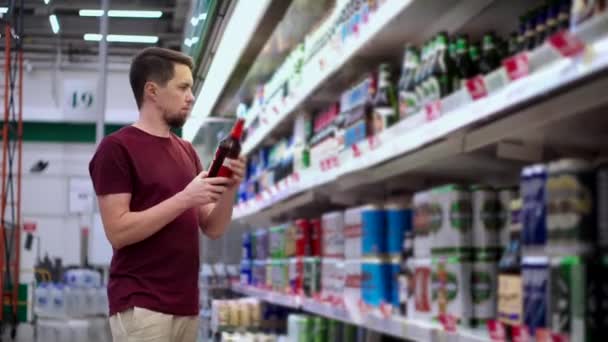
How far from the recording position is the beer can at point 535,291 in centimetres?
173

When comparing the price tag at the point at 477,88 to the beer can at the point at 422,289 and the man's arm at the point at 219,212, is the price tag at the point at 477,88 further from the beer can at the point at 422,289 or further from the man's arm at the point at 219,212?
the man's arm at the point at 219,212

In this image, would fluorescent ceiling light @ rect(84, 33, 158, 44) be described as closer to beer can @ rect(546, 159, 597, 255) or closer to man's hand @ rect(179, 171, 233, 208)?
man's hand @ rect(179, 171, 233, 208)

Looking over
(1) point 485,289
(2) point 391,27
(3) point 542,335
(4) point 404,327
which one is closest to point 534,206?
(3) point 542,335

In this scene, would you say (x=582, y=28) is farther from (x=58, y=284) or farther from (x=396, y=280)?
(x=58, y=284)

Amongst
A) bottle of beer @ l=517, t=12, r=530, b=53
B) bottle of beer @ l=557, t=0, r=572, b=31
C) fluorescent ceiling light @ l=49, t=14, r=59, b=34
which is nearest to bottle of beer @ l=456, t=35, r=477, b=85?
bottle of beer @ l=517, t=12, r=530, b=53

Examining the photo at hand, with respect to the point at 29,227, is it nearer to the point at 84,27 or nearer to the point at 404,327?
the point at 84,27

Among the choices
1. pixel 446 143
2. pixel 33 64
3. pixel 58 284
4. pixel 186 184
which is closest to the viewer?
pixel 446 143

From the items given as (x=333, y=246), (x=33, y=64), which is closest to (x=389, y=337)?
(x=333, y=246)

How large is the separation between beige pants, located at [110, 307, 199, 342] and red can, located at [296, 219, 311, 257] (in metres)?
1.65

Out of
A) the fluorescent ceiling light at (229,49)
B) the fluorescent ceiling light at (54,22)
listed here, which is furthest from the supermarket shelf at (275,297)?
the fluorescent ceiling light at (54,22)

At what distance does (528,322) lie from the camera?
1.79 m

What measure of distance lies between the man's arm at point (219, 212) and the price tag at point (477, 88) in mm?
819

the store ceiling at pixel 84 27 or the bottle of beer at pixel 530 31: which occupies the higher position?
the store ceiling at pixel 84 27

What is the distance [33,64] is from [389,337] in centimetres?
1295
